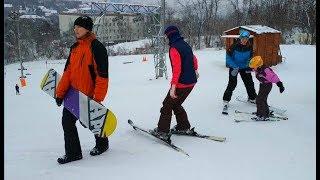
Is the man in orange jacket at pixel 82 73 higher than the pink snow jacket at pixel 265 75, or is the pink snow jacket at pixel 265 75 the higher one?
the man in orange jacket at pixel 82 73

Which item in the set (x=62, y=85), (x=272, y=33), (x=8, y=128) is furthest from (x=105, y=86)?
(x=272, y=33)

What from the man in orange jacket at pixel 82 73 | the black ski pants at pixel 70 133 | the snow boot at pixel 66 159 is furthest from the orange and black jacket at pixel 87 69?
the snow boot at pixel 66 159

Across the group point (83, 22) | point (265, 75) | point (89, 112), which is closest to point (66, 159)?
point (89, 112)

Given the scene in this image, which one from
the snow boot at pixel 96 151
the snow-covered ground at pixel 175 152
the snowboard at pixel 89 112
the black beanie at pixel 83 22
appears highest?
the black beanie at pixel 83 22

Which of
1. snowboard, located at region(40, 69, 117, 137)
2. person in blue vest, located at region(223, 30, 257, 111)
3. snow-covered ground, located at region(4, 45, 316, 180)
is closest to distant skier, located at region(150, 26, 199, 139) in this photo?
snow-covered ground, located at region(4, 45, 316, 180)

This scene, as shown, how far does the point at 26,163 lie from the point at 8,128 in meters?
2.48

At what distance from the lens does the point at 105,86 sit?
4.43 meters

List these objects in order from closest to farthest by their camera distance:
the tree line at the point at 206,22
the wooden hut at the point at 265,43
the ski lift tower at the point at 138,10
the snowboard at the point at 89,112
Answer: the snowboard at the point at 89,112 → the ski lift tower at the point at 138,10 → the wooden hut at the point at 265,43 → the tree line at the point at 206,22

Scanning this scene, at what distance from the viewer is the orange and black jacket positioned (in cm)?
431

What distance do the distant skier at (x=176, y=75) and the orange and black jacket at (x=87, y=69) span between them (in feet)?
3.92

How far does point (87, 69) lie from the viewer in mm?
4352

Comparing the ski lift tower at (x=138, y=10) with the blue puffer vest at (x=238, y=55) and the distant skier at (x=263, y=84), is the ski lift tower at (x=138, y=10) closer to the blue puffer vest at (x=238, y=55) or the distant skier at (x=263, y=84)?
the blue puffer vest at (x=238, y=55)

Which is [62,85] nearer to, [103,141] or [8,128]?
[103,141]

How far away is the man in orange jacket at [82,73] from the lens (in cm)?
431
